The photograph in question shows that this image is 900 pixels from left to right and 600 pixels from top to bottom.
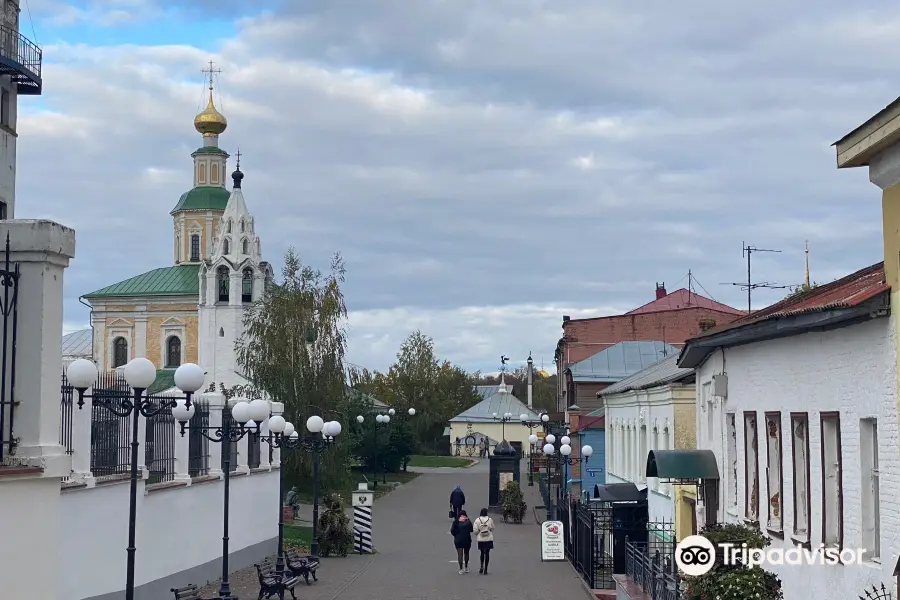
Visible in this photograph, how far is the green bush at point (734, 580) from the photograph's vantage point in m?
12.8

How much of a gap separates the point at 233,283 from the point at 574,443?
35.4 meters

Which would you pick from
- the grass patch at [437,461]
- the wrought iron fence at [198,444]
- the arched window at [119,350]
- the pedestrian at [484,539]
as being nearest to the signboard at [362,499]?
the pedestrian at [484,539]

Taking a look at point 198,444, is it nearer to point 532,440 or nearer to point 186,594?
point 186,594

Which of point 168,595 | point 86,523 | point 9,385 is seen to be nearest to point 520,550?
point 168,595

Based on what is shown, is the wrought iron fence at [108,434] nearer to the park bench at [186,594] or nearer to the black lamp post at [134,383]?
the park bench at [186,594]

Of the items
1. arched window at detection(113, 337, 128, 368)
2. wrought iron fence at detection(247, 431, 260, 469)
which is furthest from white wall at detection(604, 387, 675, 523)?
arched window at detection(113, 337, 128, 368)

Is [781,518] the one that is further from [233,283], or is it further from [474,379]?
[474,379]

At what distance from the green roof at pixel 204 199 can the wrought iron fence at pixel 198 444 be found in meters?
68.7

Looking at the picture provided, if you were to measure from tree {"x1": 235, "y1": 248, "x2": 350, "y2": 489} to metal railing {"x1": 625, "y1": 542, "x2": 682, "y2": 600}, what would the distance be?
2254cm

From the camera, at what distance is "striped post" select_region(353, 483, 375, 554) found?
1201 inches

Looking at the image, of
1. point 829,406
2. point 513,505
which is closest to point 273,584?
point 829,406

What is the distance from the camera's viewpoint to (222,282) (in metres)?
81.7

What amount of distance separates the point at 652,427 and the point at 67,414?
16.1 metres

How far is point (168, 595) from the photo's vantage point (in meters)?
20.7
